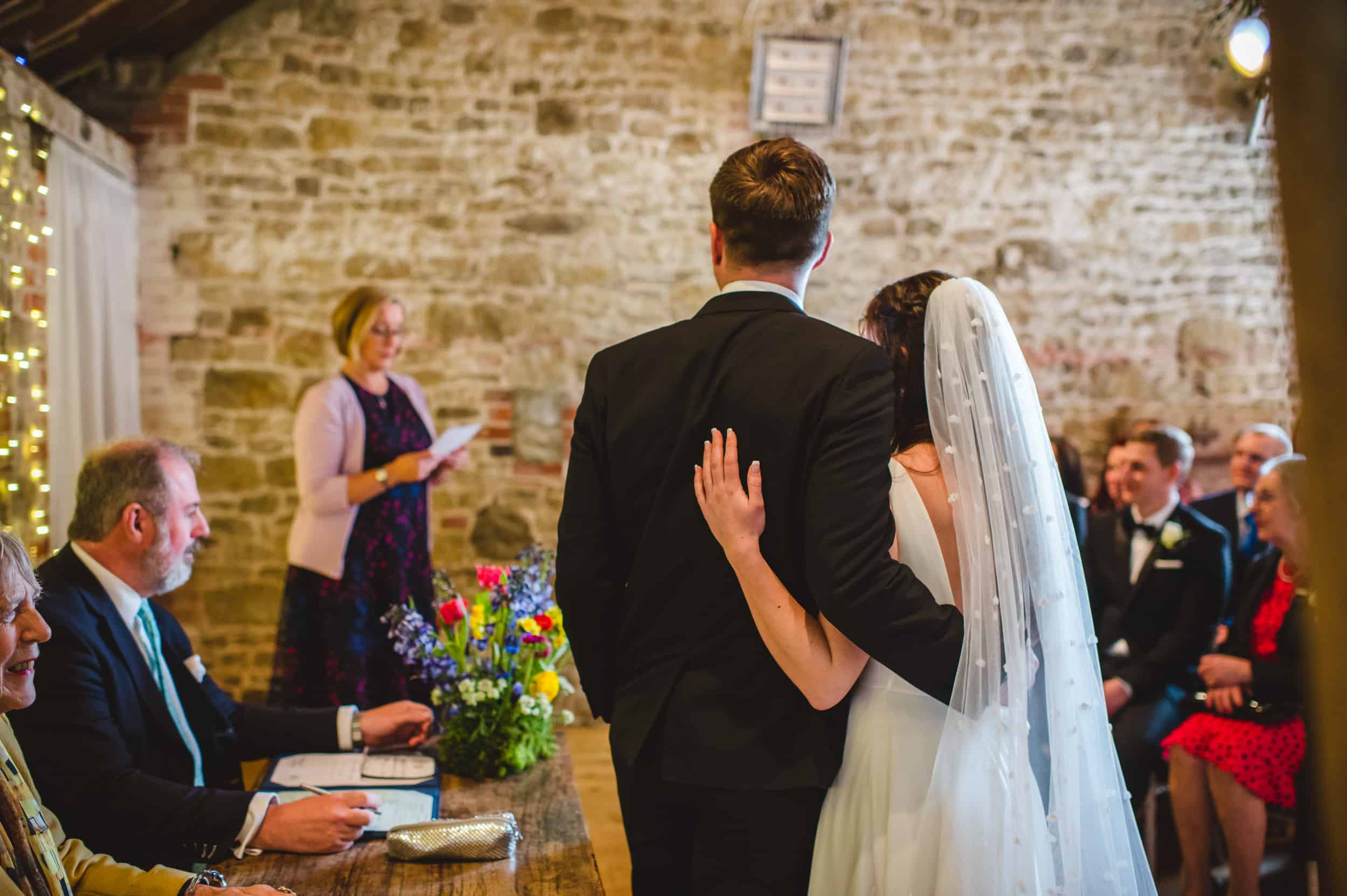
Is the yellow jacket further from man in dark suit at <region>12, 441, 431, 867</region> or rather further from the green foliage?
the green foliage

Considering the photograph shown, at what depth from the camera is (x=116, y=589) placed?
2.03m

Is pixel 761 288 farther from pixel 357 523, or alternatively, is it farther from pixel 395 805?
pixel 357 523

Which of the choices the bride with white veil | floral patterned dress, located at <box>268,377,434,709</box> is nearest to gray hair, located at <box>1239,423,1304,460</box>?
the bride with white veil

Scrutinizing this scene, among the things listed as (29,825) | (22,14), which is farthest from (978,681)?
(22,14)

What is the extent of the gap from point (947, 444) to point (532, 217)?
3.87 meters

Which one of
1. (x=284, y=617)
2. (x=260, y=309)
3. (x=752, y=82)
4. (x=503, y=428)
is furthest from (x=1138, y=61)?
(x=284, y=617)

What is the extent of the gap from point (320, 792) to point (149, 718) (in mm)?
389

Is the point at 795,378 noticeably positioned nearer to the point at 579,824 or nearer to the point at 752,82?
the point at 579,824

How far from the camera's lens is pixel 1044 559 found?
64.4 inches

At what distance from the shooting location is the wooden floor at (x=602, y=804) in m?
3.26

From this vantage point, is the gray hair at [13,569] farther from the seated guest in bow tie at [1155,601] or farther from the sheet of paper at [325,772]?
the seated guest in bow tie at [1155,601]

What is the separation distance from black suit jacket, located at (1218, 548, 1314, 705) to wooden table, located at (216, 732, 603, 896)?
2.14 metres

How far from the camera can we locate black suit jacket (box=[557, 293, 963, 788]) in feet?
4.66

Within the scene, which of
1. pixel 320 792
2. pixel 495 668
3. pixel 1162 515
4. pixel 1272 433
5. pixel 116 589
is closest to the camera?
pixel 320 792
